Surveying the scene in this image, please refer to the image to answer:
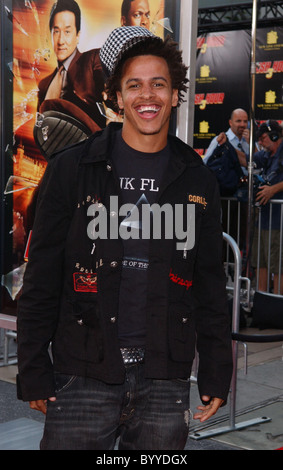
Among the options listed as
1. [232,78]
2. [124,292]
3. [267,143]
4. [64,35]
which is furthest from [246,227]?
[124,292]

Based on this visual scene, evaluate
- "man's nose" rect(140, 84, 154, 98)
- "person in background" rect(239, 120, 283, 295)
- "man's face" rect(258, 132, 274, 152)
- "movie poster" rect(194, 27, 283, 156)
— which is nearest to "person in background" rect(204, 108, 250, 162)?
"man's face" rect(258, 132, 274, 152)

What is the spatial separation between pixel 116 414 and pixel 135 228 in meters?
0.64

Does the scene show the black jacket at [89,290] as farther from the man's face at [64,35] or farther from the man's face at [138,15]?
the man's face at [64,35]

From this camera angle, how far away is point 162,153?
2596 mm

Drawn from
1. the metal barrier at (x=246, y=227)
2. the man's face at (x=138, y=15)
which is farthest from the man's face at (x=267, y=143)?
the man's face at (x=138, y=15)

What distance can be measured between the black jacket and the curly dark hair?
257 millimetres

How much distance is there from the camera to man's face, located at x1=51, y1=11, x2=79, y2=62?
459cm

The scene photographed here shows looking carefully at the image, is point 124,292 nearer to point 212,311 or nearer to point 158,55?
point 212,311

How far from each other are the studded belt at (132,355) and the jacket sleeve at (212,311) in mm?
300

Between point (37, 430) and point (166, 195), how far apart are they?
257 centimetres

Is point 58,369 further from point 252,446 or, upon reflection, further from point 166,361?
point 252,446

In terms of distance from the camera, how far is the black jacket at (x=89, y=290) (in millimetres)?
2387

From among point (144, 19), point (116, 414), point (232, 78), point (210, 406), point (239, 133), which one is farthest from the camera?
point (232, 78)

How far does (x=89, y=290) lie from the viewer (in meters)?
2.42
